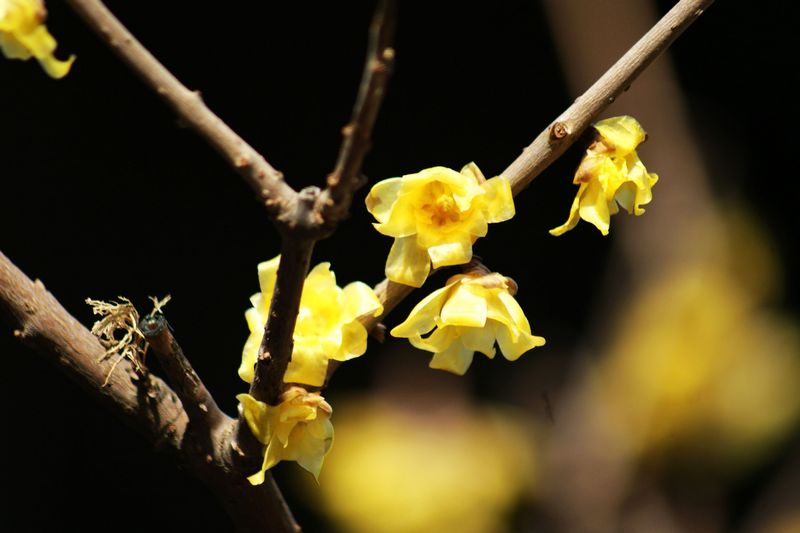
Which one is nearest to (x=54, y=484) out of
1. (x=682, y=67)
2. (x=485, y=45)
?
(x=485, y=45)

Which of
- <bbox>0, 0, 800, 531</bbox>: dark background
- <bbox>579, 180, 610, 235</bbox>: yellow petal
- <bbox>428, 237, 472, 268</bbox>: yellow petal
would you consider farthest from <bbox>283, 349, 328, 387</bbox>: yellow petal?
<bbox>0, 0, 800, 531</bbox>: dark background

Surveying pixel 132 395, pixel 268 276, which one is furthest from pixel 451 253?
pixel 132 395

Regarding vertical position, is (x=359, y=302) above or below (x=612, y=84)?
below

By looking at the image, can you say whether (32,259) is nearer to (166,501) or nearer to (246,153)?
(166,501)

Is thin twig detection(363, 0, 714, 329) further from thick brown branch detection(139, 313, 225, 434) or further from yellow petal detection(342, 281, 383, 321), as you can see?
thick brown branch detection(139, 313, 225, 434)

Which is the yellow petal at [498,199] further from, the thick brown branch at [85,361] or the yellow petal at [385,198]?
the thick brown branch at [85,361]

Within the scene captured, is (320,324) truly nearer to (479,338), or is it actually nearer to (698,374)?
(479,338)
